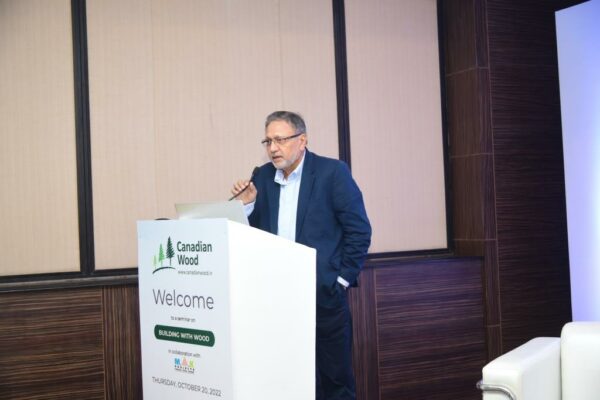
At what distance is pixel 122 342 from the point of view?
12.7 feet

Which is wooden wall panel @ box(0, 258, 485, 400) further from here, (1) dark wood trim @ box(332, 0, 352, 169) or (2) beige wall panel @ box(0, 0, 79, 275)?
(1) dark wood trim @ box(332, 0, 352, 169)

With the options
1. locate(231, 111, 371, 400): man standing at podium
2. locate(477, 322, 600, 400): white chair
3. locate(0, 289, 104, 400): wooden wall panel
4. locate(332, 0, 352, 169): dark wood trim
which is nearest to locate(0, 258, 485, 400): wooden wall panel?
locate(0, 289, 104, 400): wooden wall panel

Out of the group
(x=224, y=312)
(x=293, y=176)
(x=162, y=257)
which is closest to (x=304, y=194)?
(x=293, y=176)

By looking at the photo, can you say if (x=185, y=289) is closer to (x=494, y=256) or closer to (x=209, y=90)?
(x=209, y=90)

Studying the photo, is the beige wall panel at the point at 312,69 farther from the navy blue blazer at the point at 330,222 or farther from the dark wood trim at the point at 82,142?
the dark wood trim at the point at 82,142

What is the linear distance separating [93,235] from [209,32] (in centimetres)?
141

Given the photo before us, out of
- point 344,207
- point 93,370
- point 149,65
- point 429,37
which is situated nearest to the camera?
point 344,207

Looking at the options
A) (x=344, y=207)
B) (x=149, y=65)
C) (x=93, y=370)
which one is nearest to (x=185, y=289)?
(x=344, y=207)

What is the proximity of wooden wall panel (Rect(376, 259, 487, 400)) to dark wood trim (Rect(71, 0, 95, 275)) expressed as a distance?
1.82 meters

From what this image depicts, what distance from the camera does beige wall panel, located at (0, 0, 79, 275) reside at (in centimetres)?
383

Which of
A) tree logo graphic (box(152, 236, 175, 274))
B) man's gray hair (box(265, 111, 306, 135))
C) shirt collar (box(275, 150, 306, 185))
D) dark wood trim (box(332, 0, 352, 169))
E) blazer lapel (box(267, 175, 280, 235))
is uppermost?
dark wood trim (box(332, 0, 352, 169))

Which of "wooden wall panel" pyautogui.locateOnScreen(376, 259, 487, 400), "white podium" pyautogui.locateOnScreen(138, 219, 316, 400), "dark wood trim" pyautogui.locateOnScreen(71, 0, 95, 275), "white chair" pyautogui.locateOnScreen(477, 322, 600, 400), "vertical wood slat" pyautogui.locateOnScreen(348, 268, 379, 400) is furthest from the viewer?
"wooden wall panel" pyautogui.locateOnScreen(376, 259, 487, 400)

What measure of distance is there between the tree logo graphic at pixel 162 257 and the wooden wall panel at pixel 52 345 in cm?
109

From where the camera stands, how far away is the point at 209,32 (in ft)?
14.3
